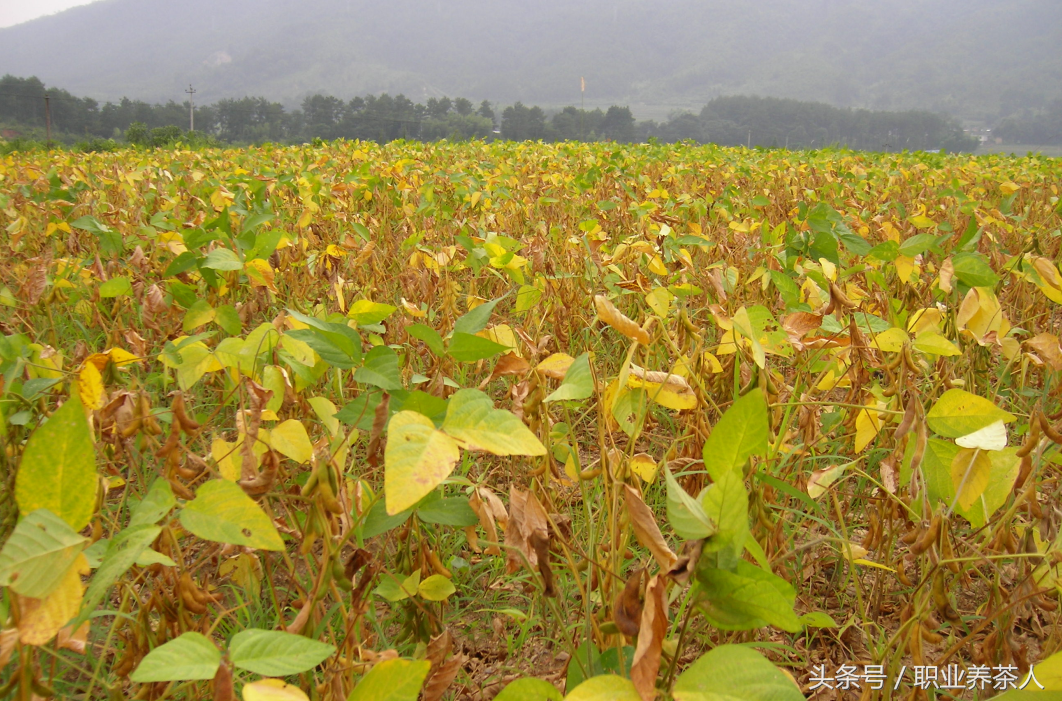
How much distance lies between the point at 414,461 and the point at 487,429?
85mm

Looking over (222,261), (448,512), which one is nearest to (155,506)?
(448,512)

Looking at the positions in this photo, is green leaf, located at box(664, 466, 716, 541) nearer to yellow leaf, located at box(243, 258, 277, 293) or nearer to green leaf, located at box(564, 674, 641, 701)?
green leaf, located at box(564, 674, 641, 701)

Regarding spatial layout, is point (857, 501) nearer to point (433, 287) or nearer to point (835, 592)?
point (835, 592)

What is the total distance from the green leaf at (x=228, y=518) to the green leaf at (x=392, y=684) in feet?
0.42

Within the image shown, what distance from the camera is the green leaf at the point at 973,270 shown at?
1201mm

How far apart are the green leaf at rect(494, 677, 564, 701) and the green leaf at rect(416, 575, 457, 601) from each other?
299 mm

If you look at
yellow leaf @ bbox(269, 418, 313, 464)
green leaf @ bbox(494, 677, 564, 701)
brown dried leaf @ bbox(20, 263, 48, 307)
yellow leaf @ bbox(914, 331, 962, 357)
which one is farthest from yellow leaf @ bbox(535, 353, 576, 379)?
brown dried leaf @ bbox(20, 263, 48, 307)

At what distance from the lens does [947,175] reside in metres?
5.36

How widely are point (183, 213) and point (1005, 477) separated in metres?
3.29

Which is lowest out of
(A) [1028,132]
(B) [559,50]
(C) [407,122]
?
(A) [1028,132]

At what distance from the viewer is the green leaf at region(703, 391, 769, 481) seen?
1.70 feet

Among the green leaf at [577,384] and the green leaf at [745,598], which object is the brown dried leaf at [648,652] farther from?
the green leaf at [577,384]

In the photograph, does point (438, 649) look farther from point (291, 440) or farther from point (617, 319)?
point (617, 319)

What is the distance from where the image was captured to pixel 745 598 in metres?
0.50
